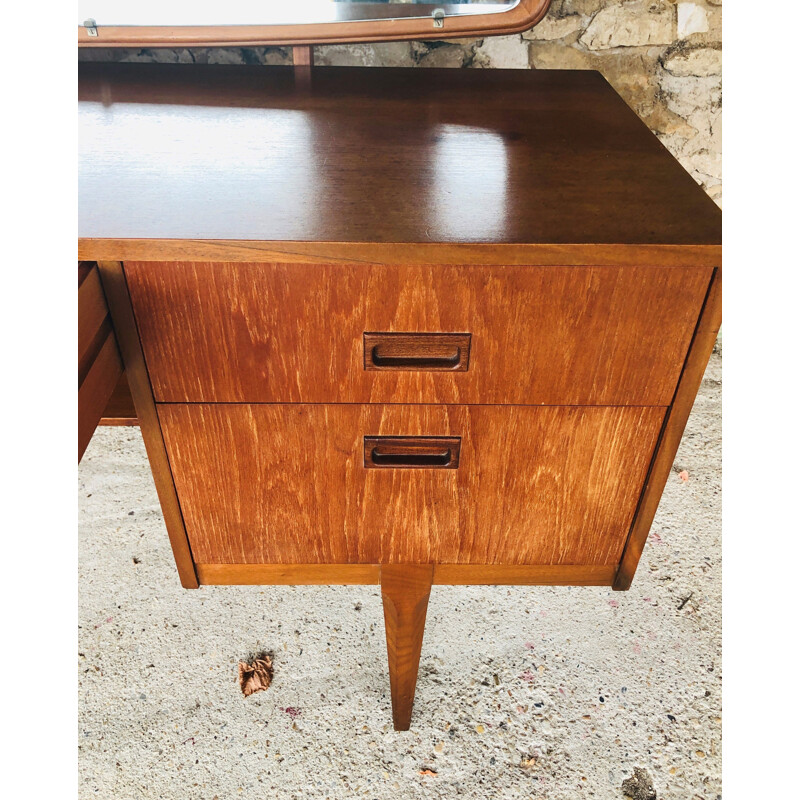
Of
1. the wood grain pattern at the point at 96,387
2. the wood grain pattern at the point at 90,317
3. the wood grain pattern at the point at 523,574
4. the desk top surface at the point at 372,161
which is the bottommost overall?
the wood grain pattern at the point at 523,574

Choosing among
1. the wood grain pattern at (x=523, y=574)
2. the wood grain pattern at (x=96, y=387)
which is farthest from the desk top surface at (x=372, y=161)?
the wood grain pattern at (x=523, y=574)

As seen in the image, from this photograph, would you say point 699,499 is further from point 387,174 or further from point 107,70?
point 107,70

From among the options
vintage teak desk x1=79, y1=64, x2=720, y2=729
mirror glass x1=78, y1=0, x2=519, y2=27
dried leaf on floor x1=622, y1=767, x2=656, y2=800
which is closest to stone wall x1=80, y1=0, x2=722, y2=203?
mirror glass x1=78, y1=0, x2=519, y2=27

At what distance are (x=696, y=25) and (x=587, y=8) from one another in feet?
0.67

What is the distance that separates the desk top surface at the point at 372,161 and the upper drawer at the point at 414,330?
0.04m

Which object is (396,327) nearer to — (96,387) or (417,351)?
(417,351)

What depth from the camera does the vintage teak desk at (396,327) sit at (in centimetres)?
59

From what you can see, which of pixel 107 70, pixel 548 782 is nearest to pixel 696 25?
pixel 107 70

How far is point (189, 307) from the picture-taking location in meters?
0.62

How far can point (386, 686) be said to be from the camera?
1.03 metres

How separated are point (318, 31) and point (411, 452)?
643 millimetres

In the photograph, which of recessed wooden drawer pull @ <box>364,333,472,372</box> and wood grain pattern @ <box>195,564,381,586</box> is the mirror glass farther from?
wood grain pattern @ <box>195,564,381,586</box>

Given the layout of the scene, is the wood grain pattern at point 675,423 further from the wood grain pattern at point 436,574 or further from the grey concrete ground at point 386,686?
the grey concrete ground at point 386,686

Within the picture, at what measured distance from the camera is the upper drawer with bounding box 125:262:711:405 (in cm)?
60
